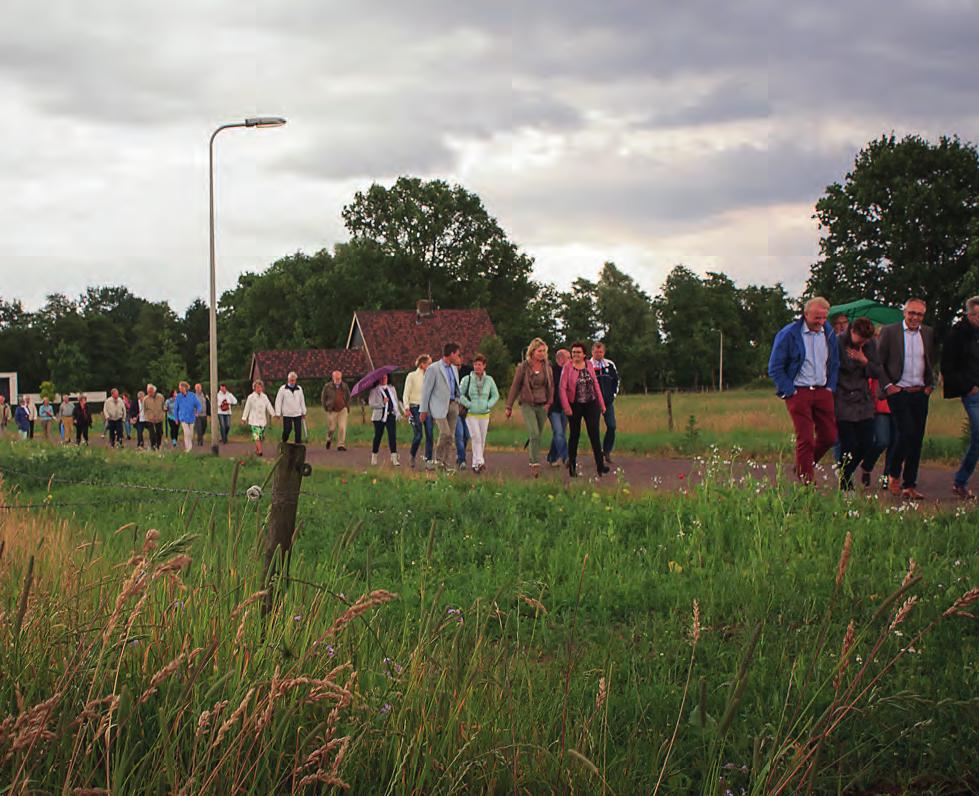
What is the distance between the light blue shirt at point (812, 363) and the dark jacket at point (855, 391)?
98 centimetres

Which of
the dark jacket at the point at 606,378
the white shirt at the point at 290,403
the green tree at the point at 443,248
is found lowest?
the white shirt at the point at 290,403

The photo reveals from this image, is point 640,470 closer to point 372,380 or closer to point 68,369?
point 372,380

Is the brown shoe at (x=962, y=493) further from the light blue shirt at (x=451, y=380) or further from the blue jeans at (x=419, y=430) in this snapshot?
the blue jeans at (x=419, y=430)

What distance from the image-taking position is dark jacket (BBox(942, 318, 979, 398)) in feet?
36.6

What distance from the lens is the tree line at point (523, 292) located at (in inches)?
2010

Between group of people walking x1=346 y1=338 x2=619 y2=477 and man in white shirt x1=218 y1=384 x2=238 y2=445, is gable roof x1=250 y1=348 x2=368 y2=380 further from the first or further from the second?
group of people walking x1=346 y1=338 x2=619 y2=477

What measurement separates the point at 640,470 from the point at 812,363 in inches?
246

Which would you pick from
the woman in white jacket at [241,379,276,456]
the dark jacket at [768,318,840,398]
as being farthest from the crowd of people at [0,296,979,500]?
the woman in white jacket at [241,379,276,456]

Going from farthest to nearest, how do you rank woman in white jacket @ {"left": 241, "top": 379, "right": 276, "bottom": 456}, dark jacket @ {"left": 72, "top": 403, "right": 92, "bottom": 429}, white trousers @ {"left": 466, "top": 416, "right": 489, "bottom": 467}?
1. dark jacket @ {"left": 72, "top": 403, "right": 92, "bottom": 429}
2. woman in white jacket @ {"left": 241, "top": 379, "right": 276, "bottom": 456}
3. white trousers @ {"left": 466, "top": 416, "right": 489, "bottom": 467}

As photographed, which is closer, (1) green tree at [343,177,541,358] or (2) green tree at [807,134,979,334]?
(2) green tree at [807,134,979,334]

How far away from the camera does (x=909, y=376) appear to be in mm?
11516

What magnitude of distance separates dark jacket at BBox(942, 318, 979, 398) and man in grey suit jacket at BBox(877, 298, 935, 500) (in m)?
0.24

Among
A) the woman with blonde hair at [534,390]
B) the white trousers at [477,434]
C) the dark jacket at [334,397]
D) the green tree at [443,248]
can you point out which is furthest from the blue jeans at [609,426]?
the green tree at [443,248]

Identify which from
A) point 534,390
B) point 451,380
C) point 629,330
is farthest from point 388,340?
point 534,390
